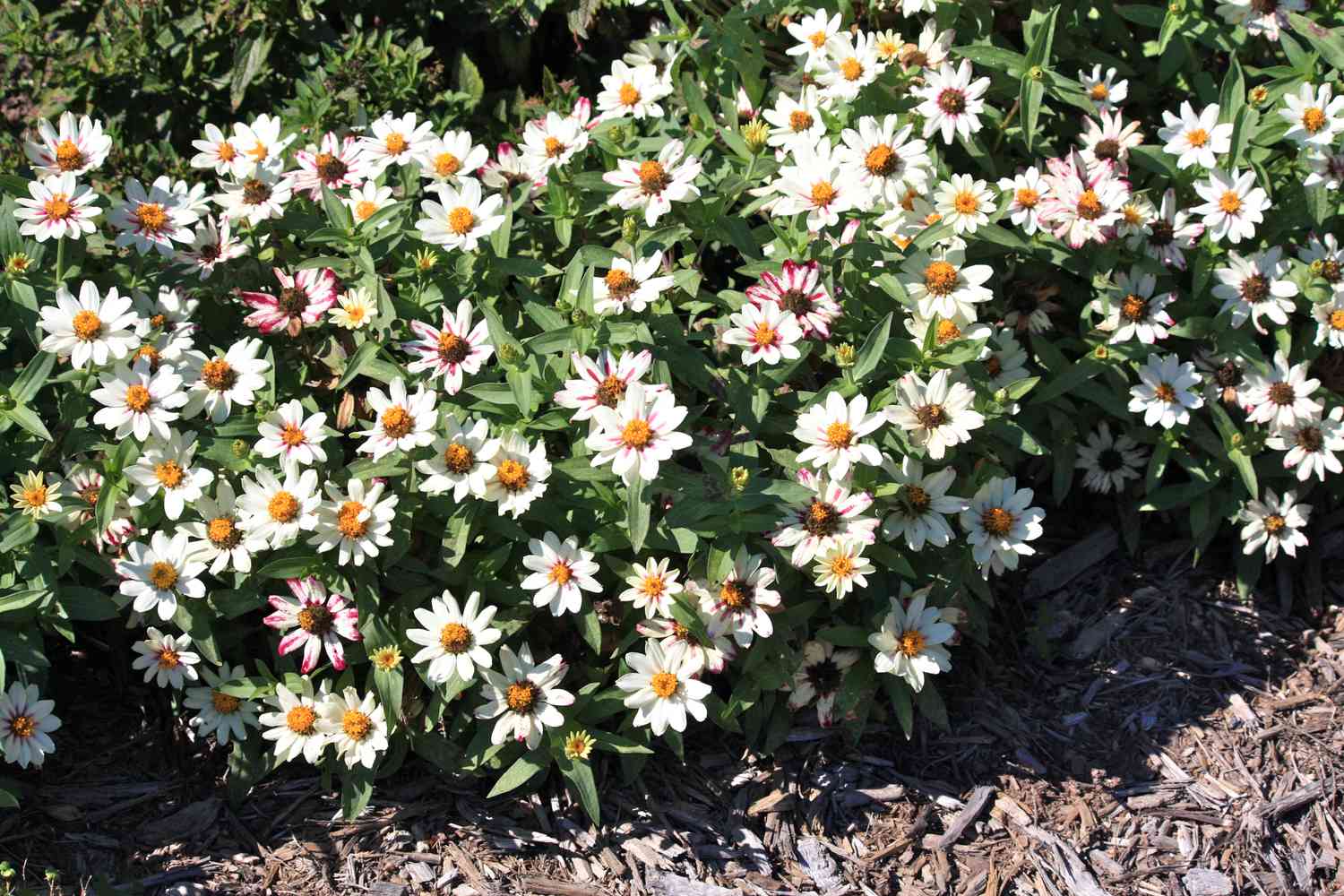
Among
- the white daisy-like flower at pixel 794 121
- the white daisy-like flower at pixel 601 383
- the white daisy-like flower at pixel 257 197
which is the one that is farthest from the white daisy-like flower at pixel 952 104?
the white daisy-like flower at pixel 257 197

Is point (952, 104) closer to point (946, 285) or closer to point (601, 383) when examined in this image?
point (946, 285)

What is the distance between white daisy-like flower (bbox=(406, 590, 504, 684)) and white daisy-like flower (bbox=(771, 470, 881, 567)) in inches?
29.2

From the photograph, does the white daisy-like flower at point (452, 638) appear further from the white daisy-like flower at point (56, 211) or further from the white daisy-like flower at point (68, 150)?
the white daisy-like flower at point (68, 150)

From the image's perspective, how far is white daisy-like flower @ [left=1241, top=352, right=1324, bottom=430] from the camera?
3.75 metres

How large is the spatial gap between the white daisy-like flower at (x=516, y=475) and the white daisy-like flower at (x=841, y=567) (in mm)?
712

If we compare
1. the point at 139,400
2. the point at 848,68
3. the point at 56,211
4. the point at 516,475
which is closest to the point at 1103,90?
the point at 848,68

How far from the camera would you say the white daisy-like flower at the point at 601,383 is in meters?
3.12

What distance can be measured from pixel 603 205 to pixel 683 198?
1.02 ft

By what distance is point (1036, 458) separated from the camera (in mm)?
4168

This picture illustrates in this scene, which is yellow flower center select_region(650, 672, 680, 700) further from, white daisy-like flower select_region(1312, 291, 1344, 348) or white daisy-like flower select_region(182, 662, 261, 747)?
white daisy-like flower select_region(1312, 291, 1344, 348)

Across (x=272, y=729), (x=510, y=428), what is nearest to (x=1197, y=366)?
(x=510, y=428)

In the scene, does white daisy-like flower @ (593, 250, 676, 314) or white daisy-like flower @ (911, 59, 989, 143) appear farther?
white daisy-like flower @ (911, 59, 989, 143)

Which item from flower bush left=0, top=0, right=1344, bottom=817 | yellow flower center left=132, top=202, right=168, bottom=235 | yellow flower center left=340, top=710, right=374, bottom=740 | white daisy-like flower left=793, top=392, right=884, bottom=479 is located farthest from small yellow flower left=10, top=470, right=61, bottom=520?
white daisy-like flower left=793, top=392, right=884, bottom=479

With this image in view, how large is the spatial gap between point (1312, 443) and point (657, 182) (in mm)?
2024
